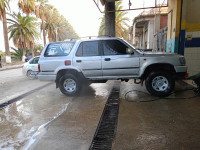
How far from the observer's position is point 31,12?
26312mm

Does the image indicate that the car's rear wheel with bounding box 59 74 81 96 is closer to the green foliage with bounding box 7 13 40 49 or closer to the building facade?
the building facade

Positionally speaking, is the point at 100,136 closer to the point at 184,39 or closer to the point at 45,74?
the point at 45,74

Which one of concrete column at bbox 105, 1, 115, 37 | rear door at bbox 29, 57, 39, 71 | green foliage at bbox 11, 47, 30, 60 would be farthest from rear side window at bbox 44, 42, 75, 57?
green foliage at bbox 11, 47, 30, 60

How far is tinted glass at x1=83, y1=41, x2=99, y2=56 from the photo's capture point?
5.37 meters

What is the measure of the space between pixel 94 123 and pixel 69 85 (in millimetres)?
2458

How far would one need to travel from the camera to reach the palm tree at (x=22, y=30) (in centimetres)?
2620

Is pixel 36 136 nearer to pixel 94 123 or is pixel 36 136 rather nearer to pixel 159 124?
pixel 94 123

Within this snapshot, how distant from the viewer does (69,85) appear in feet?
18.5

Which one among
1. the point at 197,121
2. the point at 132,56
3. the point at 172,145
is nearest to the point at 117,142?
the point at 172,145

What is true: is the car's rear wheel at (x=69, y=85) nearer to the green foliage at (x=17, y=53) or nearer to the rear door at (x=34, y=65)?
the rear door at (x=34, y=65)

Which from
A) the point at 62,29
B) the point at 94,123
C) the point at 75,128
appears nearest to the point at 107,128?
the point at 94,123

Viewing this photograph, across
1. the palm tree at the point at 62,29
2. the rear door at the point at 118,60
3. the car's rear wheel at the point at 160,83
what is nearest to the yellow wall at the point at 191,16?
the car's rear wheel at the point at 160,83

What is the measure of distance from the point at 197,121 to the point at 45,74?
484cm

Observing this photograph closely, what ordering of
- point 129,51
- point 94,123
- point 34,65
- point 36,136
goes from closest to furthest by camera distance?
point 36,136
point 94,123
point 129,51
point 34,65
